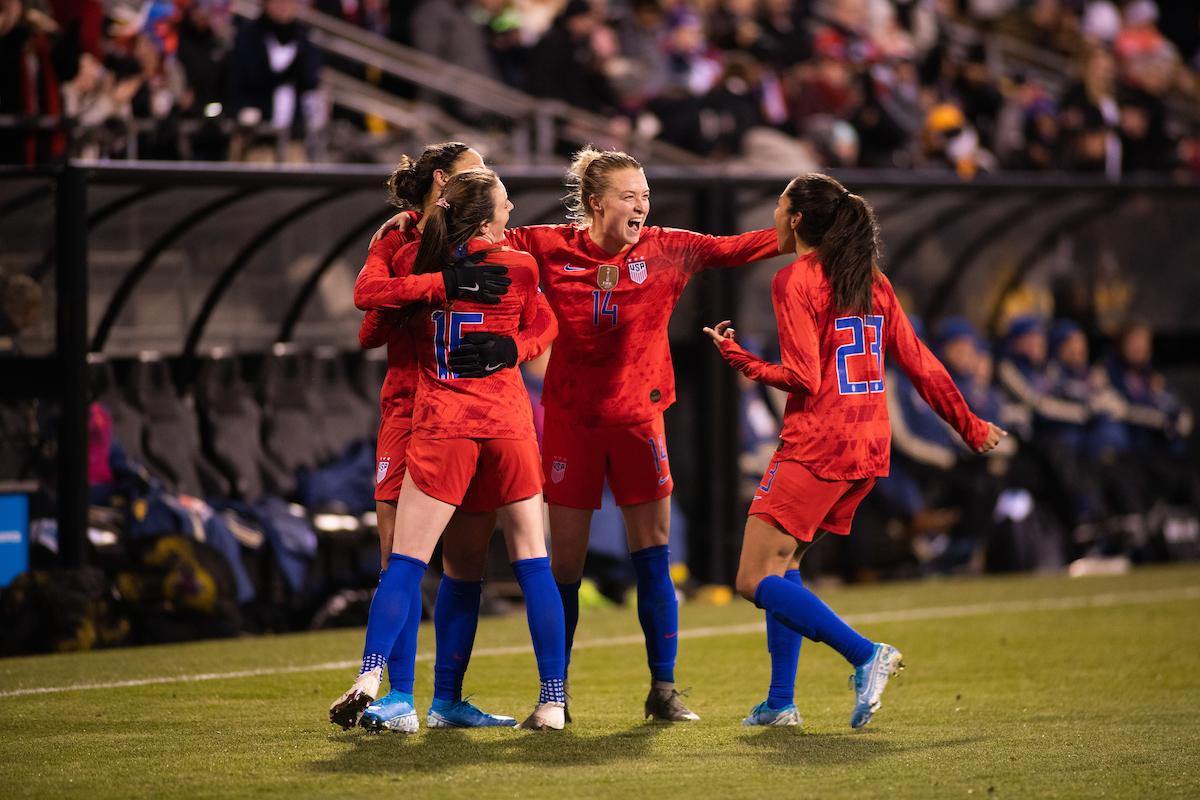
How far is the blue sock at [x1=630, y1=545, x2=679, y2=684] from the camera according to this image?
255 inches

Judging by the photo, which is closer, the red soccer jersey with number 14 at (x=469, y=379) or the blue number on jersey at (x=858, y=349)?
the red soccer jersey with number 14 at (x=469, y=379)

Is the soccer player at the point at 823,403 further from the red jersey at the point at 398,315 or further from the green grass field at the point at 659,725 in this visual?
the red jersey at the point at 398,315

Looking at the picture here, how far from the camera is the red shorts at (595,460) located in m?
6.37

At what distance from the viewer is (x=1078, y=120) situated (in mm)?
15305

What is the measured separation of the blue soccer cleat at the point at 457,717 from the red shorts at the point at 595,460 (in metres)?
0.73

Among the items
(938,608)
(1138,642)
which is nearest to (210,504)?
(938,608)

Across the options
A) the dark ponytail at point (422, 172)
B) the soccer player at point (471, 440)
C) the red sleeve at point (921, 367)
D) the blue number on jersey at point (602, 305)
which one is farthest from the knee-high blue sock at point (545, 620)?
the red sleeve at point (921, 367)

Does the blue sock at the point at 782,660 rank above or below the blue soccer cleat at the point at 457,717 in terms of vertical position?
above

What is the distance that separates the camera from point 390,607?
582cm

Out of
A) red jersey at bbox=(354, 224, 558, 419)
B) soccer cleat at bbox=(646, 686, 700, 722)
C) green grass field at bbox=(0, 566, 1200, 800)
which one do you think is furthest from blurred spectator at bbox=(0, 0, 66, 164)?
soccer cleat at bbox=(646, 686, 700, 722)

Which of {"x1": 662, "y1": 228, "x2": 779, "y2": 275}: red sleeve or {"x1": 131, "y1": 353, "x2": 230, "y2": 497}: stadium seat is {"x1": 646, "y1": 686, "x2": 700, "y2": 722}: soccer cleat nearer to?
{"x1": 662, "y1": 228, "x2": 779, "y2": 275}: red sleeve

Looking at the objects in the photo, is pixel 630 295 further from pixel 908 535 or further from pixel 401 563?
pixel 908 535

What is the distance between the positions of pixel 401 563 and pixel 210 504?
3.94 m

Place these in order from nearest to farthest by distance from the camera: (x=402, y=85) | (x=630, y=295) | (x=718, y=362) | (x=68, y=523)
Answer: (x=630, y=295) < (x=68, y=523) < (x=718, y=362) < (x=402, y=85)
